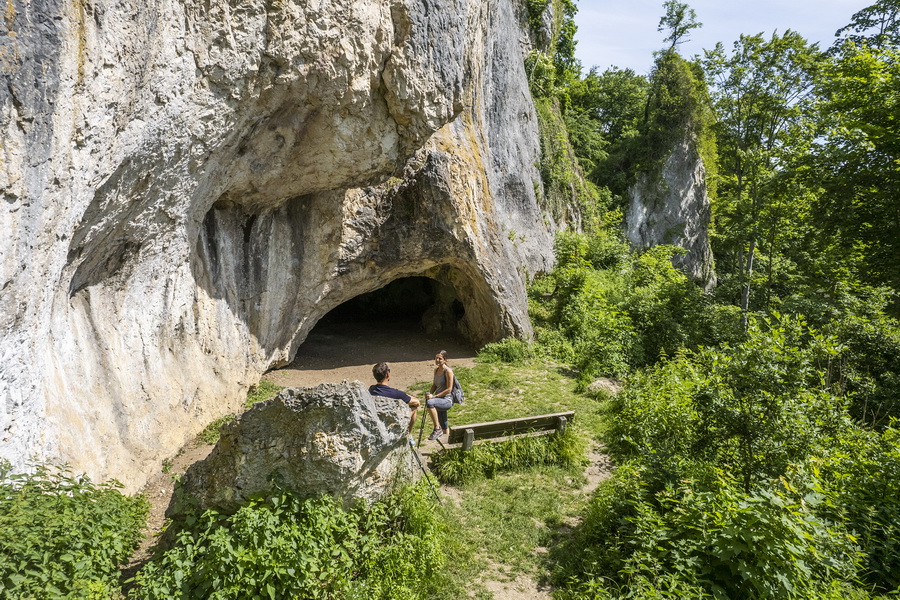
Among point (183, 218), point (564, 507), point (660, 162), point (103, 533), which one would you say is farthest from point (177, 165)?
point (660, 162)

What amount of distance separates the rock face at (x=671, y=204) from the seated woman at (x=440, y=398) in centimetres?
2289

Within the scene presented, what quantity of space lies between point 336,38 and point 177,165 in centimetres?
292

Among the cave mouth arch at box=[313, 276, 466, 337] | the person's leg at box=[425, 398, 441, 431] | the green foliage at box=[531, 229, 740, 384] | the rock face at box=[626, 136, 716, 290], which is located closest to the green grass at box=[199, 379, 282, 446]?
the person's leg at box=[425, 398, 441, 431]

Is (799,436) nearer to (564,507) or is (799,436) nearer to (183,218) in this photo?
(564,507)

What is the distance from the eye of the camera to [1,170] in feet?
13.7

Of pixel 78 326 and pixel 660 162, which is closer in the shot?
pixel 78 326

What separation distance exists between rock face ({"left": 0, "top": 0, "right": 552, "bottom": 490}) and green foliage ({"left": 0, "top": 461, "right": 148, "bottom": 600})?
0.74 m

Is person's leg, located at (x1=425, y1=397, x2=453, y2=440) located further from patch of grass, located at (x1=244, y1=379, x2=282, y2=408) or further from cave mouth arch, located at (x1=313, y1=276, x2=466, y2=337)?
cave mouth arch, located at (x1=313, y1=276, x2=466, y2=337)

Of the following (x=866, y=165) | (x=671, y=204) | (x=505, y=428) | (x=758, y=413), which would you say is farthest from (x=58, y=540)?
(x=671, y=204)

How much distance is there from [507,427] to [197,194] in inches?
225

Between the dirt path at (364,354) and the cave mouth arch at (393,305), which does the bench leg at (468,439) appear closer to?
the dirt path at (364,354)

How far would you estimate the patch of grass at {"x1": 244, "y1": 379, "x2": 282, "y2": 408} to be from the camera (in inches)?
393

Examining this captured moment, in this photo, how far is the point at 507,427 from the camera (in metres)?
7.60

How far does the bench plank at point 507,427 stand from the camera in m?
7.24
